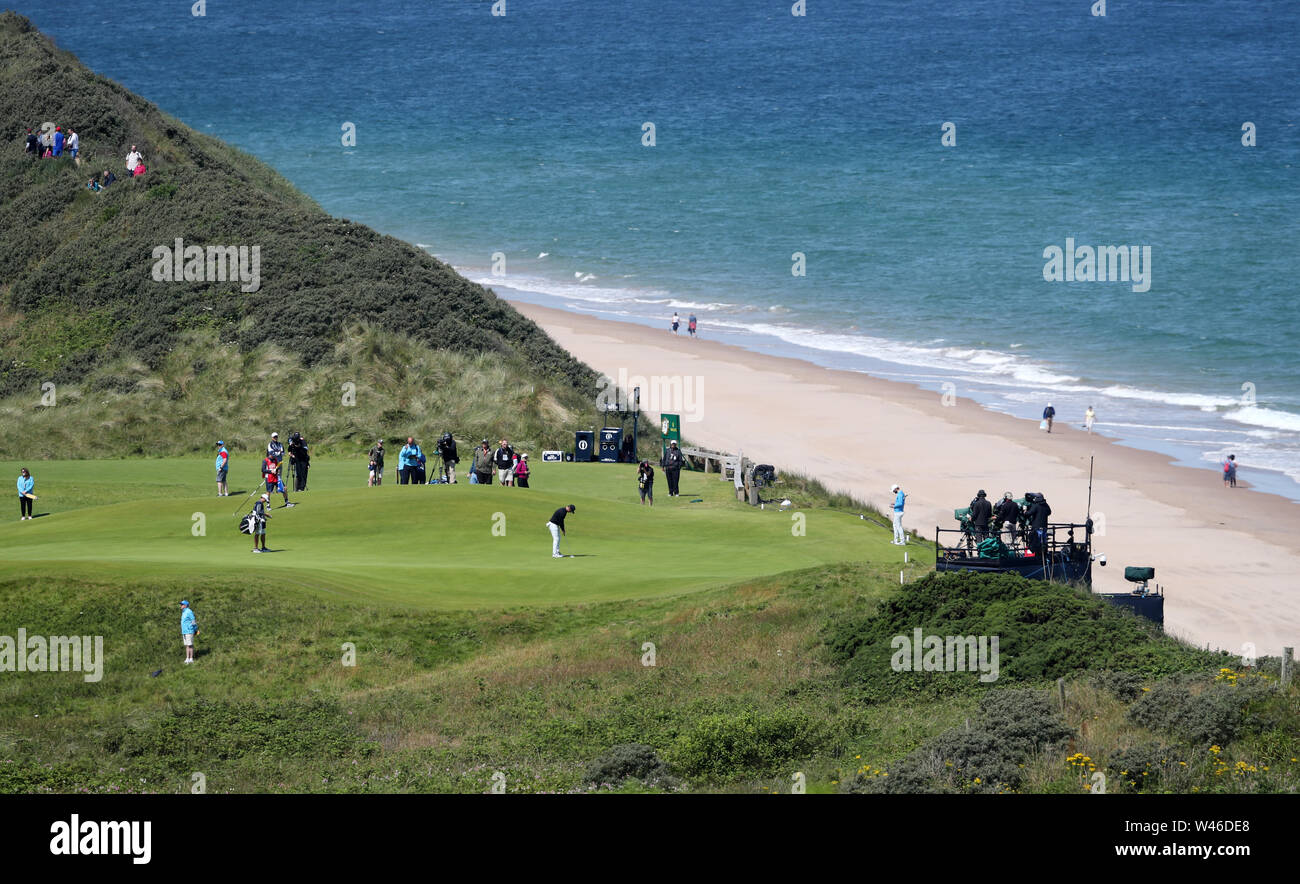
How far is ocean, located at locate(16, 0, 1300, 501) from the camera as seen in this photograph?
266 ft

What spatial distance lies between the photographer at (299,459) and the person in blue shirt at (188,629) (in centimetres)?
1395

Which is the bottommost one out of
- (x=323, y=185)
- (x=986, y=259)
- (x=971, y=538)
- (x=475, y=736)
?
(x=475, y=736)

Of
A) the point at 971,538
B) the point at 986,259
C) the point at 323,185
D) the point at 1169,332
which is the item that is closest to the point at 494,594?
the point at 971,538

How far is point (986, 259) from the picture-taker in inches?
4412

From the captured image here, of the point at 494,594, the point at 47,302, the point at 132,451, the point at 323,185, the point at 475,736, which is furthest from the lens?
the point at 323,185

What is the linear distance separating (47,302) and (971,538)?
46421 mm

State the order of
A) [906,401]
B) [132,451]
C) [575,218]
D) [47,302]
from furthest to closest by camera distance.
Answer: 1. [575,218]
2. [906,401]
3. [47,302]
4. [132,451]

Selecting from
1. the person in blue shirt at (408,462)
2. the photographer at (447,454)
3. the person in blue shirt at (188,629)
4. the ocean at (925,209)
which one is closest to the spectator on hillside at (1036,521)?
the photographer at (447,454)

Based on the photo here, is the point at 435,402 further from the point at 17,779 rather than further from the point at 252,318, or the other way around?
the point at 17,779

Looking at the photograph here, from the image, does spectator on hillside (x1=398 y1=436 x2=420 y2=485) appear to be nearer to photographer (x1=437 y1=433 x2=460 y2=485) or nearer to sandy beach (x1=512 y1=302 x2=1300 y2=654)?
photographer (x1=437 y1=433 x2=460 y2=485)
